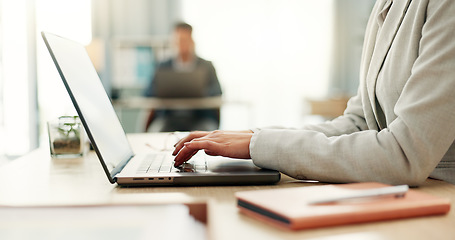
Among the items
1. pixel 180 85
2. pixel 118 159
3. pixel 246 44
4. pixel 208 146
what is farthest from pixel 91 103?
pixel 246 44

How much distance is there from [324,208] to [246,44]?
499cm

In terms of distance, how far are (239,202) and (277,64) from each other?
5.00 meters

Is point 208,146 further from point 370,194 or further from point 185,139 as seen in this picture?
point 370,194

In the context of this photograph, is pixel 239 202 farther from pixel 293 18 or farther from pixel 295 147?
pixel 293 18

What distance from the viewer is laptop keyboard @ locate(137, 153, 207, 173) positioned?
89 cm

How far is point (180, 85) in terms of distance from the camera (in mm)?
3598

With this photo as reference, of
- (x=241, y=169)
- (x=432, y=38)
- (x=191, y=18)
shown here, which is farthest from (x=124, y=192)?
(x=191, y=18)

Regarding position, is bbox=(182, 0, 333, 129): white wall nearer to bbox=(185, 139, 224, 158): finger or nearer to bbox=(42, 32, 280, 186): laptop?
bbox=(42, 32, 280, 186): laptop

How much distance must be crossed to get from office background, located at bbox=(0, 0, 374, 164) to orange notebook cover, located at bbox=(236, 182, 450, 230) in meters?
4.35

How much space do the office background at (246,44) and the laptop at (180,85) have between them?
153cm

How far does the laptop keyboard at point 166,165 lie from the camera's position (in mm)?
890

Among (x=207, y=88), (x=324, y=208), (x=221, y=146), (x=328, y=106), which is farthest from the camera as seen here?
(x=328, y=106)

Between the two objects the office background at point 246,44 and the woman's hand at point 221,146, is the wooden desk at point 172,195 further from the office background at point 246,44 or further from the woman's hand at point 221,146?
the office background at point 246,44

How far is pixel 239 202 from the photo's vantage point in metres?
0.63
